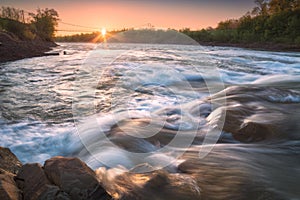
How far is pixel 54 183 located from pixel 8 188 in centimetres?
28

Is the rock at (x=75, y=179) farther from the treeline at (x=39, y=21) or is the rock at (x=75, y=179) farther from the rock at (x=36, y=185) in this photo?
the treeline at (x=39, y=21)

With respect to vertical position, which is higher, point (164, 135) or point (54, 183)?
point (54, 183)

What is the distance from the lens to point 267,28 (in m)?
25.2

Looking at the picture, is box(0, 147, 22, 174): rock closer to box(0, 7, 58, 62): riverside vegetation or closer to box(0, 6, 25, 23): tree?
box(0, 7, 58, 62): riverside vegetation

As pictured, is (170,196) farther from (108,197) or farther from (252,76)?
(252,76)

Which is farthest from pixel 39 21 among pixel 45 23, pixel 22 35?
pixel 22 35

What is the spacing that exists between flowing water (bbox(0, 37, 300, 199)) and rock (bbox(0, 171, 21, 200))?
0.61m

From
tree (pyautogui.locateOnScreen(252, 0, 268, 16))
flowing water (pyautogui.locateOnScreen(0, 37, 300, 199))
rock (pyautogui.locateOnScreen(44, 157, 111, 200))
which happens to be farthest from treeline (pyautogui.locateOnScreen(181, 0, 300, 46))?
rock (pyautogui.locateOnScreen(44, 157, 111, 200))

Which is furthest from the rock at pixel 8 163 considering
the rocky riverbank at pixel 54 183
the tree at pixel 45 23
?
the tree at pixel 45 23

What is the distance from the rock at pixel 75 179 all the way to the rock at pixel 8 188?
0.21m

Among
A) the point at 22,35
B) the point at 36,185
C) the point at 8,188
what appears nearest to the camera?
the point at 8,188

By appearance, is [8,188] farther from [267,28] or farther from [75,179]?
[267,28]

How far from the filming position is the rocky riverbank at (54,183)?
4.89 feet

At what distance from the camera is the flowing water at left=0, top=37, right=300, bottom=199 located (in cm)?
215
